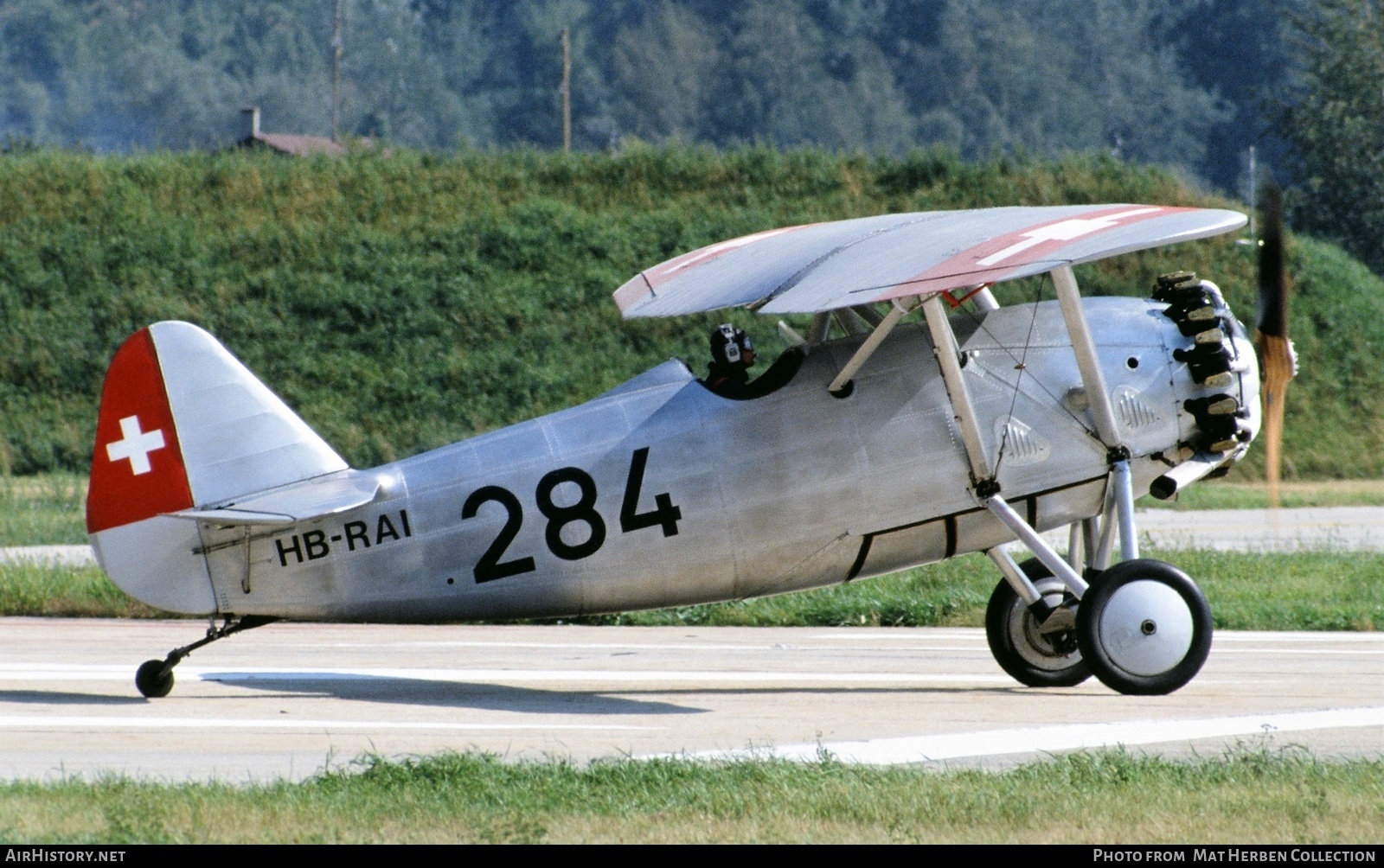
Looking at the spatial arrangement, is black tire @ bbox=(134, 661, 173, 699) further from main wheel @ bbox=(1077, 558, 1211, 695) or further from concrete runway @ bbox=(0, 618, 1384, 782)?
main wheel @ bbox=(1077, 558, 1211, 695)

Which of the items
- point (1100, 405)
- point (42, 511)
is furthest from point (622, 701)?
point (42, 511)

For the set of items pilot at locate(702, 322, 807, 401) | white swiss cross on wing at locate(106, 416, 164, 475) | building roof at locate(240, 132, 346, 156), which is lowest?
pilot at locate(702, 322, 807, 401)

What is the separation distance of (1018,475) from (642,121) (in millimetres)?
93529

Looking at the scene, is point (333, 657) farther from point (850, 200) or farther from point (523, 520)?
point (850, 200)

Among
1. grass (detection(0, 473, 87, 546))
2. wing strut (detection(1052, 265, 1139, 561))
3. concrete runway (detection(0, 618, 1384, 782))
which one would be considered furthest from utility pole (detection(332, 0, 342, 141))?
wing strut (detection(1052, 265, 1139, 561))

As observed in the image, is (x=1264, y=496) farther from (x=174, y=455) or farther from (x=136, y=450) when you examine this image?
(x=136, y=450)

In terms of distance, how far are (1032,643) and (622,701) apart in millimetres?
2475

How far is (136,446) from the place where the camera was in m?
9.66

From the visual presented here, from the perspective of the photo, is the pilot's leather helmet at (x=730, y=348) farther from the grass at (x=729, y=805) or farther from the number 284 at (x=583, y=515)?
the grass at (x=729, y=805)

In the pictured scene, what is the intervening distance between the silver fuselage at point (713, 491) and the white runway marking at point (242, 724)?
2.31 feet

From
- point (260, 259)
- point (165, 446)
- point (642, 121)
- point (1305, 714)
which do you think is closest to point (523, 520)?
point (165, 446)

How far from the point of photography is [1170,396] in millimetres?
9953

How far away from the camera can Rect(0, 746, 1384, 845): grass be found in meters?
6.24

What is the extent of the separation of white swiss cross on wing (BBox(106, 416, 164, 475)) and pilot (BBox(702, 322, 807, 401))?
3081 mm
